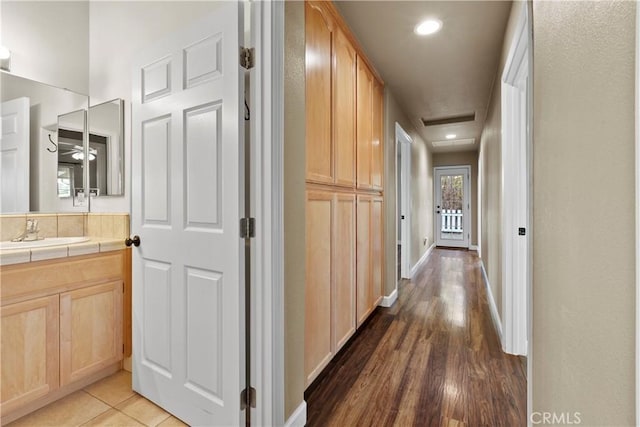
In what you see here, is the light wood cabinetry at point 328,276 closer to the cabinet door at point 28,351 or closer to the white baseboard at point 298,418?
the white baseboard at point 298,418

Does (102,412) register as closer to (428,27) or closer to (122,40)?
(122,40)

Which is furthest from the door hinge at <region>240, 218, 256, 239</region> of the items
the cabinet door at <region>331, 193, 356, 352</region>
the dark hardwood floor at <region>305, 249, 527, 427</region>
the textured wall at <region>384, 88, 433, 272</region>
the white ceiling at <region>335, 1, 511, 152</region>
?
the textured wall at <region>384, 88, 433, 272</region>

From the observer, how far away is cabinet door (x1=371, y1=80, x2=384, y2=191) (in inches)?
113

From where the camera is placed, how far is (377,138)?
2.99 meters

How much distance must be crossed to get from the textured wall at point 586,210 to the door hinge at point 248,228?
3.56 feet

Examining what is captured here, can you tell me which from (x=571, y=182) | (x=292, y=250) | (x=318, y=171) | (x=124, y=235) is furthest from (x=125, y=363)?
(x=571, y=182)

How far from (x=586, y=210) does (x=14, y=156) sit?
2.87m

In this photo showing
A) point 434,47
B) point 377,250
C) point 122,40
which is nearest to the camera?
point 122,40

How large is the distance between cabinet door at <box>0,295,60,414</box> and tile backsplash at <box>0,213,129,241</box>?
1.79ft

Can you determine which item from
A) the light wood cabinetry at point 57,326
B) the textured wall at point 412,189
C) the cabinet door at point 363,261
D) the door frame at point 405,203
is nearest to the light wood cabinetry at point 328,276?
the cabinet door at point 363,261

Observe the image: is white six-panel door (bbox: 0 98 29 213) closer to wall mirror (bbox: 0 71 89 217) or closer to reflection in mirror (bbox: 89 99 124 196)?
wall mirror (bbox: 0 71 89 217)

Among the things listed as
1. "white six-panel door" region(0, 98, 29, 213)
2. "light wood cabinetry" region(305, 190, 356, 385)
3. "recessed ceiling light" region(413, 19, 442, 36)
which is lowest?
"light wood cabinetry" region(305, 190, 356, 385)

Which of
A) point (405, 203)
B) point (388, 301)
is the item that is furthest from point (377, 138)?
point (388, 301)

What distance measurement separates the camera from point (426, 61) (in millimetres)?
2740
